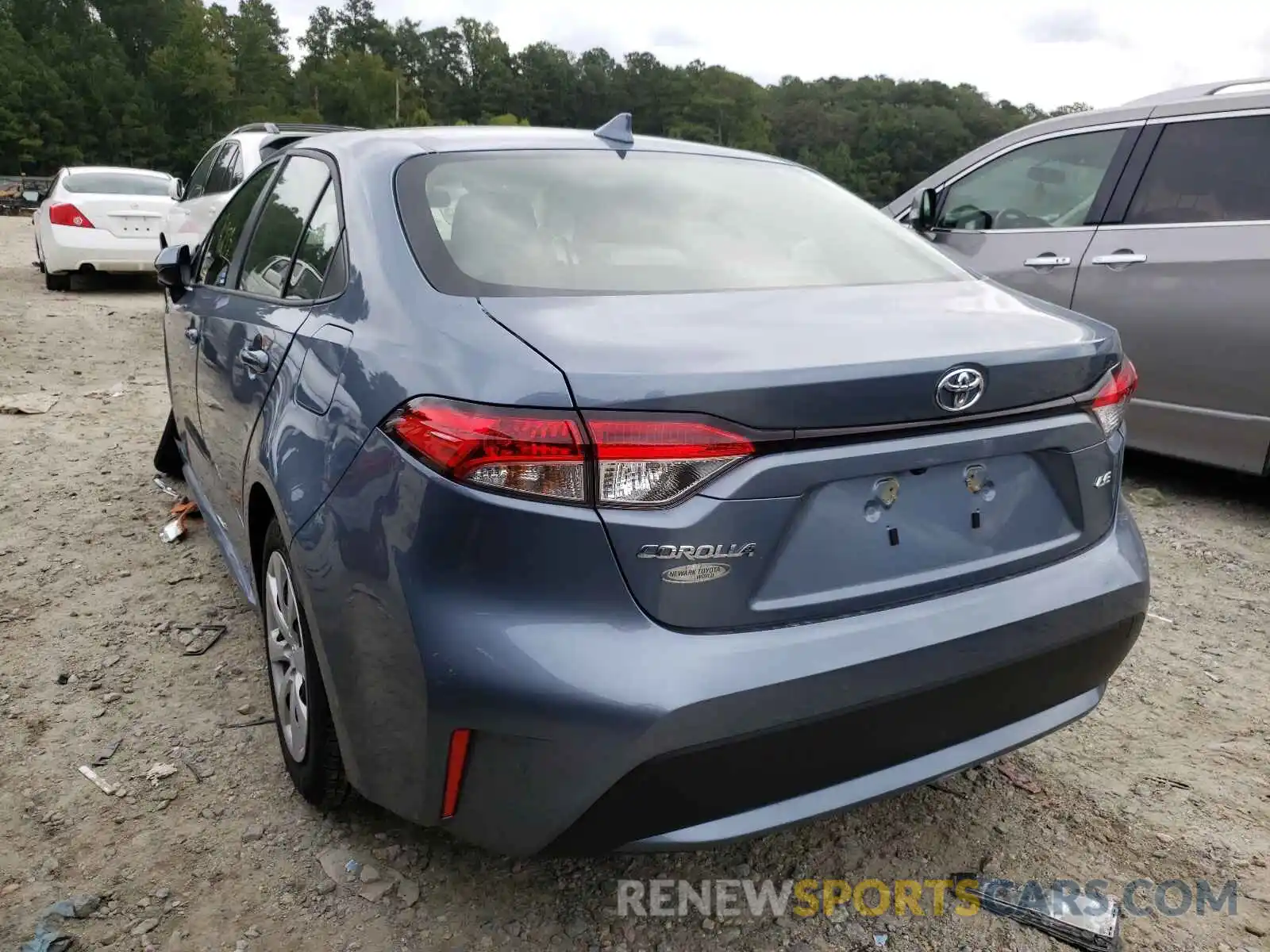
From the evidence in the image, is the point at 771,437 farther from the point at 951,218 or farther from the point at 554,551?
the point at 951,218

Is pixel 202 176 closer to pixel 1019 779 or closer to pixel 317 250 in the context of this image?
pixel 317 250

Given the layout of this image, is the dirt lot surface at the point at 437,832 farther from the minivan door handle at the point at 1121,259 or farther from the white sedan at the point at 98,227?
the white sedan at the point at 98,227

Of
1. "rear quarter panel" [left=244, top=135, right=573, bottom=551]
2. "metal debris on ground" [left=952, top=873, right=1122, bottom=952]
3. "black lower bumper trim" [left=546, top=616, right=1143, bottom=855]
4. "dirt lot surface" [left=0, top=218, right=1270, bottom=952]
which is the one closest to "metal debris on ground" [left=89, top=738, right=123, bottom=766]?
"dirt lot surface" [left=0, top=218, right=1270, bottom=952]

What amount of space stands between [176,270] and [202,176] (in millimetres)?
6466

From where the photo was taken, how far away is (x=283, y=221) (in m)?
2.79

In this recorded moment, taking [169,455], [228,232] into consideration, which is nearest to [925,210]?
[228,232]

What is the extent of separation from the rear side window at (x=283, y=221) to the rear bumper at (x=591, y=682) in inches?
41.1

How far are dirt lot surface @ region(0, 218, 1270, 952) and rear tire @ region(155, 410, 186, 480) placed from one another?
3.06ft

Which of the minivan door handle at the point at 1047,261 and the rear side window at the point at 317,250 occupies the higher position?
the rear side window at the point at 317,250

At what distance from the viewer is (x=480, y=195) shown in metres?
2.24

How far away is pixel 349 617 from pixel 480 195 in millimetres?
988

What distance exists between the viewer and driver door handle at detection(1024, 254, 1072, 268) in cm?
478

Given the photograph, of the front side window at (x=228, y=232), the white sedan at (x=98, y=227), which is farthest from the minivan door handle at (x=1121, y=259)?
the white sedan at (x=98, y=227)

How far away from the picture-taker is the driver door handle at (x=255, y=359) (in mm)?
2373
